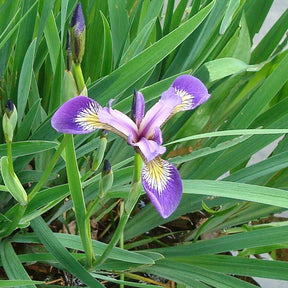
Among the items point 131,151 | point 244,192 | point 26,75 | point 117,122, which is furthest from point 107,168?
point 131,151

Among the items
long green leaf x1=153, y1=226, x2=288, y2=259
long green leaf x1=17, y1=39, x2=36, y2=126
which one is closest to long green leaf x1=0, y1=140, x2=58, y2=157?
long green leaf x1=17, y1=39, x2=36, y2=126

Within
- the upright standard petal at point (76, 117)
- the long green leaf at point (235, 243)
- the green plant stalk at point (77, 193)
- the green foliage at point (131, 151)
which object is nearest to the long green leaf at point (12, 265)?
the green foliage at point (131, 151)

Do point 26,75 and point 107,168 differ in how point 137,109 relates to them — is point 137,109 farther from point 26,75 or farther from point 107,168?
point 26,75

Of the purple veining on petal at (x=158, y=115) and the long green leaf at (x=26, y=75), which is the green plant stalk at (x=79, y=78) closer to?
the purple veining on petal at (x=158, y=115)

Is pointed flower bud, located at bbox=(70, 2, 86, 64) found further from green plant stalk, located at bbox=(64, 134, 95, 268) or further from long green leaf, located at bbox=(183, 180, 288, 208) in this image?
long green leaf, located at bbox=(183, 180, 288, 208)

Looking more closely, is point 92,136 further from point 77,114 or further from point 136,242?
point 77,114

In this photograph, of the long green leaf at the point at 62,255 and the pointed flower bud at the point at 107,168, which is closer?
the pointed flower bud at the point at 107,168

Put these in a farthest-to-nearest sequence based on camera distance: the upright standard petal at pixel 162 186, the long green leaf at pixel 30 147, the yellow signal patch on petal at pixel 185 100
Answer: the long green leaf at pixel 30 147 < the yellow signal patch on petal at pixel 185 100 < the upright standard petal at pixel 162 186
